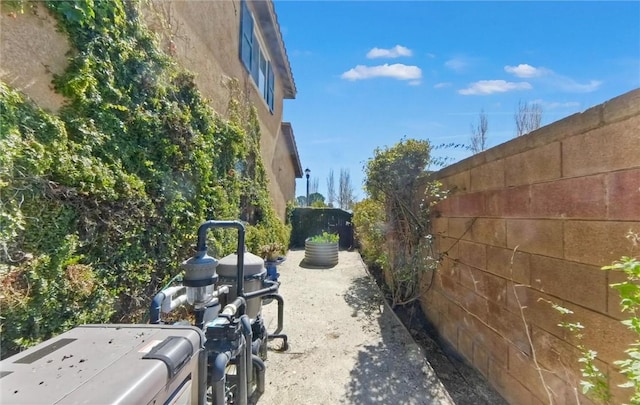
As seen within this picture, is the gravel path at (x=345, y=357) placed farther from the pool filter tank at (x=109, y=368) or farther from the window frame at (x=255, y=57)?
the window frame at (x=255, y=57)

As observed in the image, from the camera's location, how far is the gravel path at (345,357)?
2.93 m

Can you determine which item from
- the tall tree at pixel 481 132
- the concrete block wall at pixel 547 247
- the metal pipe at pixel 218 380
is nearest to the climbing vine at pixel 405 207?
the concrete block wall at pixel 547 247

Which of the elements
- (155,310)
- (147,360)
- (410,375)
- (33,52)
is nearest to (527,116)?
(410,375)

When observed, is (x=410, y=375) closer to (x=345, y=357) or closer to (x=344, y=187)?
(x=345, y=357)

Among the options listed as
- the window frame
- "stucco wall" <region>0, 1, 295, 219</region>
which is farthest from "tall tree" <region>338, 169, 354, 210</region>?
the window frame

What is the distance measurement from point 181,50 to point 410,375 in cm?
520

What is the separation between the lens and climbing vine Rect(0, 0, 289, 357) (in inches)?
76.6

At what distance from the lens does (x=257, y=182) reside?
7418 millimetres

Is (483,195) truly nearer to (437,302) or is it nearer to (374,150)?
(437,302)

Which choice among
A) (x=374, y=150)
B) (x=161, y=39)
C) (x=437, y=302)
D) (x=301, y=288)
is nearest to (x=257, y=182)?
(x=301, y=288)

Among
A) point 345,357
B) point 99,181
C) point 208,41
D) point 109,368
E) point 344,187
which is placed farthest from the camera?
point 344,187

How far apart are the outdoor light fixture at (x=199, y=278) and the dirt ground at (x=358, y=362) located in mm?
1330

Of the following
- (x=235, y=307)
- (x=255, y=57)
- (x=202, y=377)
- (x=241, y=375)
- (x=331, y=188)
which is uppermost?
(x=255, y=57)

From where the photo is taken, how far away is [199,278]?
219 cm
